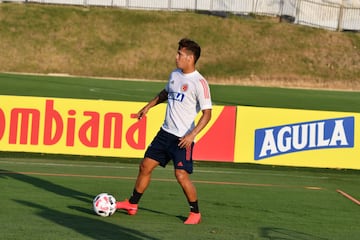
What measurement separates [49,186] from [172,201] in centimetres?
201

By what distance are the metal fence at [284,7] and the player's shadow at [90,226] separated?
35.4 metres

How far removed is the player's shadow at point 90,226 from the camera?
30.2 feet

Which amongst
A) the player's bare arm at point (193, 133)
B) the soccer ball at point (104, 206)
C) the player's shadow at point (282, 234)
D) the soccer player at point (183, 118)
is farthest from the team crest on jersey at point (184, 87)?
the player's shadow at point (282, 234)

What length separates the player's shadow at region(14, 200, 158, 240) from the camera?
9.21m

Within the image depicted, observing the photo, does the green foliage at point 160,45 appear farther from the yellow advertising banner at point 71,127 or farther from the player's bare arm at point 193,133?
the player's bare arm at point 193,133

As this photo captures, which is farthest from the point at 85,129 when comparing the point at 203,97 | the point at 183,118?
the point at 203,97

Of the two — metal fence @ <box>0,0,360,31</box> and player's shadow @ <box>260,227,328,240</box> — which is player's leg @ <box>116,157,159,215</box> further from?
metal fence @ <box>0,0,360,31</box>

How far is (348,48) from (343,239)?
114 ft

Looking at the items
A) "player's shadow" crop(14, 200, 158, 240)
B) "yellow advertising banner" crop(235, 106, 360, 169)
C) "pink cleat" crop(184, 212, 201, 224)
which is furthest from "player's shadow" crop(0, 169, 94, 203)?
"yellow advertising banner" crop(235, 106, 360, 169)

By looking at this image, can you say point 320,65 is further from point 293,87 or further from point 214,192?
point 214,192

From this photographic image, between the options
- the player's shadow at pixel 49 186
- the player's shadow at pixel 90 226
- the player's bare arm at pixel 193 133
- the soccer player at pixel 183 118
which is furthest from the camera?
the player's shadow at pixel 49 186

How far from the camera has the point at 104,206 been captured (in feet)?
33.7

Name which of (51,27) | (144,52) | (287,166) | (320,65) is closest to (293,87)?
(320,65)

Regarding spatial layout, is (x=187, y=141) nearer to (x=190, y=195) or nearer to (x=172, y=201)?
(x=190, y=195)
